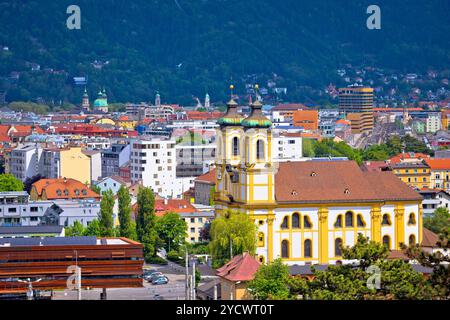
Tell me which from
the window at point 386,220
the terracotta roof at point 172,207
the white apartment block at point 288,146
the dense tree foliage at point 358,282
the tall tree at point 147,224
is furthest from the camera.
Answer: the white apartment block at point 288,146

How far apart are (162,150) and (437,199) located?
61.6 feet

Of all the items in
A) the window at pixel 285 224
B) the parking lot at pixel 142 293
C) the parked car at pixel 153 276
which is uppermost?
the window at pixel 285 224

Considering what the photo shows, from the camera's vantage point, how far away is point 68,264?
113 ft

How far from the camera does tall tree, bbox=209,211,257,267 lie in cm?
3697

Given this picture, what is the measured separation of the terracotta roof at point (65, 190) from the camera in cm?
5440

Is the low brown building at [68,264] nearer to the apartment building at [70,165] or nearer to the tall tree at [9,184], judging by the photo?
the tall tree at [9,184]

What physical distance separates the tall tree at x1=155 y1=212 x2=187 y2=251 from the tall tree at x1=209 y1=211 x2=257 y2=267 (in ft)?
23.5

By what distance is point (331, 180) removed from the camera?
128 feet

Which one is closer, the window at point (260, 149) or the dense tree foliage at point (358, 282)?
the dense tree foliage at point (358, 282)

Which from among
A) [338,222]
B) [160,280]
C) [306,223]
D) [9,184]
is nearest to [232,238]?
[160,280]

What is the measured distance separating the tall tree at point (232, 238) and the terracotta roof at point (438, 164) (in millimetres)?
31424

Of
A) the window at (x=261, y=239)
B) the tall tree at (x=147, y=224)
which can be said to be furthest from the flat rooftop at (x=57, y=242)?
the tall tree at (x=147, y=224)

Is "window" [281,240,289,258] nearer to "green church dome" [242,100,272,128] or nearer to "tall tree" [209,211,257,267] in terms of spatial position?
"tall tree" [209,211,257,267]
